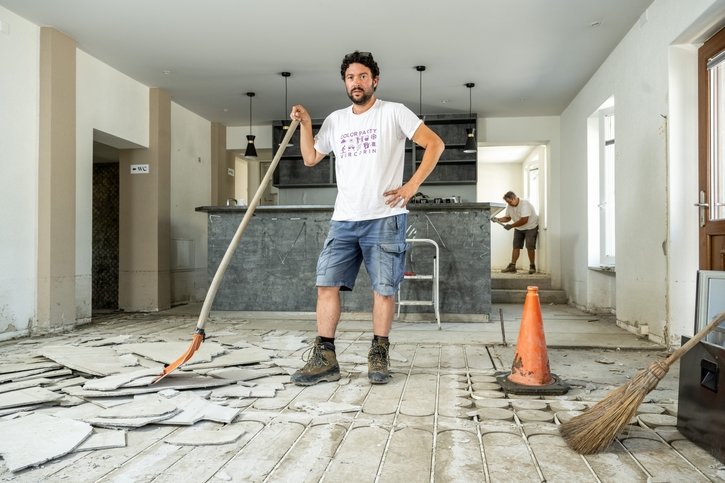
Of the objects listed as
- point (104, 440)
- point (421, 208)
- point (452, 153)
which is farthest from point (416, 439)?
point (452, 153)

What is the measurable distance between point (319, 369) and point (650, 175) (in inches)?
119

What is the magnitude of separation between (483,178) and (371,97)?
9702 mm

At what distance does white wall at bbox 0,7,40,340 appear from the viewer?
166 inches

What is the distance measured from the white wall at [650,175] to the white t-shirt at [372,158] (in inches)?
82.1

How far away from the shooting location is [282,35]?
4.95 m

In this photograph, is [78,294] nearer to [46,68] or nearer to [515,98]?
[46,68]

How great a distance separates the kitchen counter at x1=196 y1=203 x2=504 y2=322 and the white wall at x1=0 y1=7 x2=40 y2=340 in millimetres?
1520

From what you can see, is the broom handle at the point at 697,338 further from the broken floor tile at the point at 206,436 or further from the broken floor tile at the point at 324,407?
the broken floor tile at the point at 206,436

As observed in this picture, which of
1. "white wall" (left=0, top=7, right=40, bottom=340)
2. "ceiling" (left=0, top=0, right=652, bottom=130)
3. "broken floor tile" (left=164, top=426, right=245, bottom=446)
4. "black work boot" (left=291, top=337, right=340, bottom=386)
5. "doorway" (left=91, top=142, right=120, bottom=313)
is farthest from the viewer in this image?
"doorway" (left=91, top=142, right=120, bottom=313)

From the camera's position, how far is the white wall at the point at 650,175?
358 cm

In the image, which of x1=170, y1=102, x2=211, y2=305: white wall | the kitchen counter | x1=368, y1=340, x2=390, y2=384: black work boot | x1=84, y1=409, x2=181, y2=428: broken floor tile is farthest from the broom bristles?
x1=170, y1=102, x2=211, y2=305: white wall

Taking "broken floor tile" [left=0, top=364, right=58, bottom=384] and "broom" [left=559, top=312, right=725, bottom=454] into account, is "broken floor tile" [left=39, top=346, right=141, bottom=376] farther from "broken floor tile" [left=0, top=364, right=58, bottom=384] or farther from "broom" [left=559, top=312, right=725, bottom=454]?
"broom" [left=559, top=312, right=725, bottom=454]

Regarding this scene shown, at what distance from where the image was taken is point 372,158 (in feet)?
8.03

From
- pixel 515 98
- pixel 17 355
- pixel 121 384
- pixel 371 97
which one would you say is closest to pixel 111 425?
pixel 121 384
